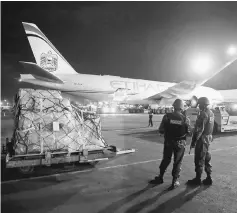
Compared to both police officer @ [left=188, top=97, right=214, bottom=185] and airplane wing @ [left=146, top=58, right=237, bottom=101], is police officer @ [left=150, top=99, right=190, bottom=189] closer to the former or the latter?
police officer @ [left=188, top=97, right=214, bottom=185]

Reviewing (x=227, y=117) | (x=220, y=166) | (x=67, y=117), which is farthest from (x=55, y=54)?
(x=220, y=166)

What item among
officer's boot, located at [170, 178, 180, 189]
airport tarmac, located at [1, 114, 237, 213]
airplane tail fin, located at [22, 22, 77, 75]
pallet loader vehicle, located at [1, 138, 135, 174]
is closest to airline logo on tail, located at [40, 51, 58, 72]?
airplane tail fin, located at [22, 22, 77, 75]

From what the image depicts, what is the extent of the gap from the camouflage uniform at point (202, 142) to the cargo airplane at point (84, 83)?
17.5 metres

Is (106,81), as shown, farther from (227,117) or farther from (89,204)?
(89,204)

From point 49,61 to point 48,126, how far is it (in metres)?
20.2

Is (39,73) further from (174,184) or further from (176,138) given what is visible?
(174,184)

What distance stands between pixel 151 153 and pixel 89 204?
4.73 meters

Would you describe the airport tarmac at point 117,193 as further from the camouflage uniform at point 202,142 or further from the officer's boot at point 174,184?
the camouflage uniform at point 202,142

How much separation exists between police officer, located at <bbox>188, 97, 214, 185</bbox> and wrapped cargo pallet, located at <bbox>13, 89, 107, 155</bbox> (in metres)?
2.64

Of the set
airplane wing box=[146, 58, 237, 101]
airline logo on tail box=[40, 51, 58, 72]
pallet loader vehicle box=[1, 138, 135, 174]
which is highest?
airline logo on tail box=[40, 51, 58, 72]

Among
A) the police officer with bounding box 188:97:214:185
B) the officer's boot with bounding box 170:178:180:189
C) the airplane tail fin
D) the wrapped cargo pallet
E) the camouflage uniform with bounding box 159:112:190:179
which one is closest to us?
the officer's boot with bounding box 170:178:180:189

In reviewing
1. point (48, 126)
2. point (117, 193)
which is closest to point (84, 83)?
point (48, 126)

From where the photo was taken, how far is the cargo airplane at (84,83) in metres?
22.3

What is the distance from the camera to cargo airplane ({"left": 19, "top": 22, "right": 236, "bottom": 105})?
22281 mm
